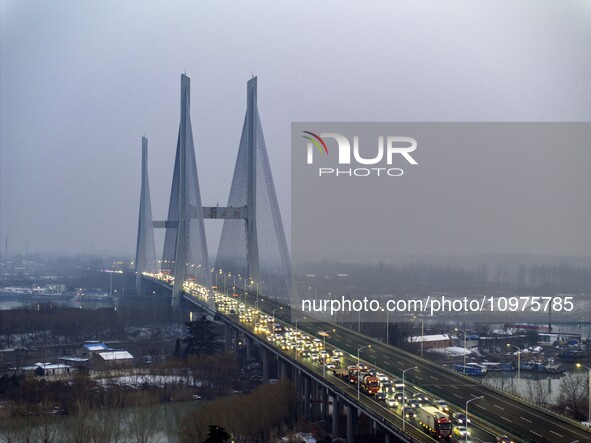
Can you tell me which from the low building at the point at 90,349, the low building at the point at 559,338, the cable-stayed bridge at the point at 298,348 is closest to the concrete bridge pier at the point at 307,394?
the cable-stayed bridge at the point at 298,348

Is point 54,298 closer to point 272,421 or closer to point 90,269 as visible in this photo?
point 90,269

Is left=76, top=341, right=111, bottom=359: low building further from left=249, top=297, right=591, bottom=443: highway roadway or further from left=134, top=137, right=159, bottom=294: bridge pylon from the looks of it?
left=134, top=137, right=159, bottom=294: bridge pylon

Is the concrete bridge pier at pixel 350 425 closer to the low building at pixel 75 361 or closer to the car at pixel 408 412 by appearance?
the car at pixel 408 412

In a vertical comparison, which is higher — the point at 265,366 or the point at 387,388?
the point at 387,388

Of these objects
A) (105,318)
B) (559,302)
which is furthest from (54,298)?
(559,302)

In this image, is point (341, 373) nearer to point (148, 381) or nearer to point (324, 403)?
point (324, 403)

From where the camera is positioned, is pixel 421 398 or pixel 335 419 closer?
pixel 421 398

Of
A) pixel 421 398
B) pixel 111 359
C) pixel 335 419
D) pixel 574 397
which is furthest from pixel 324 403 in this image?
pixel 111 359
